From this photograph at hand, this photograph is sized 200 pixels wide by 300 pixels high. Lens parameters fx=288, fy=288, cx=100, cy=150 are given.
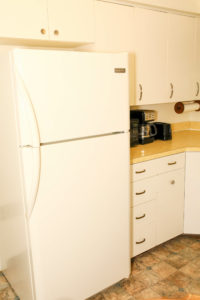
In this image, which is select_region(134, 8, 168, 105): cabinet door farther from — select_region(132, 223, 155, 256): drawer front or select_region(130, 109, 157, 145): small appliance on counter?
select_region(132, 223, 155, 256): drawer front

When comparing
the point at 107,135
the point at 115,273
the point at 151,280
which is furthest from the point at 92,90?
the point at 151,280

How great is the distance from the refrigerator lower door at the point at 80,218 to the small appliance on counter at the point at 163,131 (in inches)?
40.4

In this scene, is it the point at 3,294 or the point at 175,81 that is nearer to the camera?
the point at 3,294

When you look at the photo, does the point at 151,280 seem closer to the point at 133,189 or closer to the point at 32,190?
the point at 133,189

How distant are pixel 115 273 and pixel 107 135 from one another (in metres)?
1.05

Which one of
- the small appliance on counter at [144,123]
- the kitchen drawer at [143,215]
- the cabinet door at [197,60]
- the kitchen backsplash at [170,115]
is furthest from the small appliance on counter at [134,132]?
the cabinet door at [197,60]

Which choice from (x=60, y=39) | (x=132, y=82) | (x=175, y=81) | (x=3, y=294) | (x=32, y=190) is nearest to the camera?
(x=32, y=190)

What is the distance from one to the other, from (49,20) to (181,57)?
1453mm

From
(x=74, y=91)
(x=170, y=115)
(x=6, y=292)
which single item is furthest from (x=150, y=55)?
(x=6, y=292)

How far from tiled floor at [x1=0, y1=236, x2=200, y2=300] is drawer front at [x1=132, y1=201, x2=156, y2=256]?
0.14 m

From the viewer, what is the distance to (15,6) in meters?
1.79

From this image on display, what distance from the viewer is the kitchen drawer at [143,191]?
7.62 feet

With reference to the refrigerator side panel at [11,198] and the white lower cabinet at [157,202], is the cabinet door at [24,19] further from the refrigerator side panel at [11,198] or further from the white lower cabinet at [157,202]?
the white lower cabinet at [157,202]

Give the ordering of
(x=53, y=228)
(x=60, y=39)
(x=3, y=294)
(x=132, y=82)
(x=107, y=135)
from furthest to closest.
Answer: (x=132, y=82) → (x=3, y=294) → (x=60, y=39) → (x=107, y=135) → (x=53, y=228)
